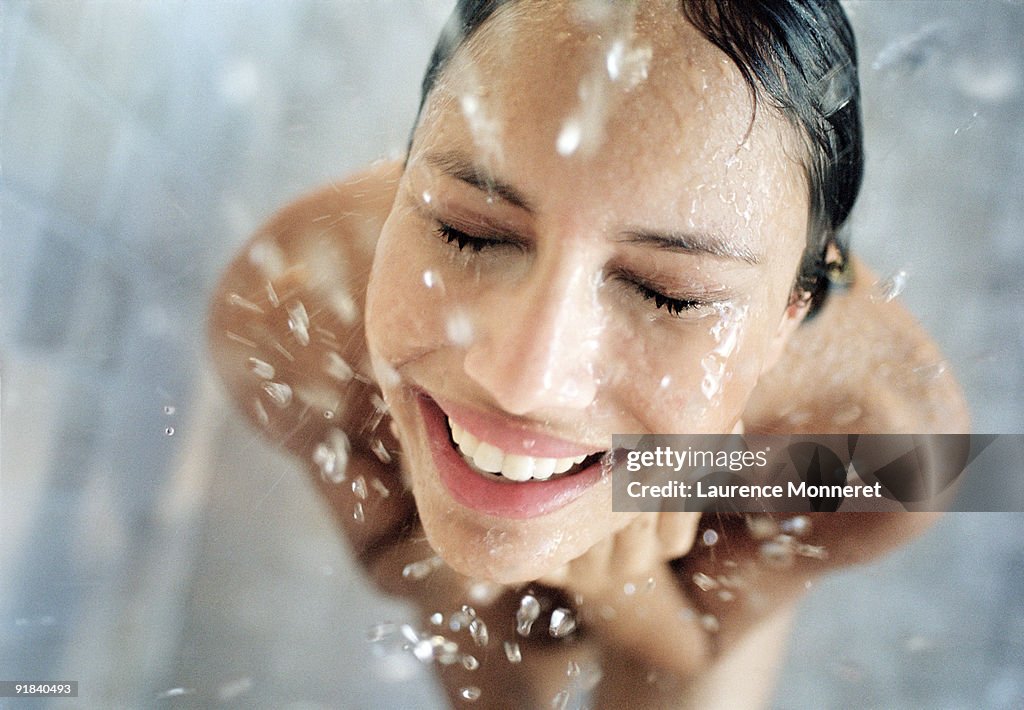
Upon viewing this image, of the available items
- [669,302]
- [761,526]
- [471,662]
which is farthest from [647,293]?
[471,662]

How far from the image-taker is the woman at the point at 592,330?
45 centimetres

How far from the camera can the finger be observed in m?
0.63

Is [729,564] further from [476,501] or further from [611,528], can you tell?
[476,501]

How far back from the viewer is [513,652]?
2.19 feet

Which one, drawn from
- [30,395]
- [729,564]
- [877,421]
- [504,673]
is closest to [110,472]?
[30,395]

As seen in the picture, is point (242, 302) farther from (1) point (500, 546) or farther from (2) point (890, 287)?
(2) point (890, 287)

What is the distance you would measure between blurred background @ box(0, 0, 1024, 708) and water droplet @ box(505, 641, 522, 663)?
0.25ft

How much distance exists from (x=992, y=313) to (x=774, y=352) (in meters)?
0.22

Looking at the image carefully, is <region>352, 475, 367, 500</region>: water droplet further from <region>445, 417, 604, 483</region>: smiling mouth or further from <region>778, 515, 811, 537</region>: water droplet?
<region>778, 515, 811, 537</region>: water droplet

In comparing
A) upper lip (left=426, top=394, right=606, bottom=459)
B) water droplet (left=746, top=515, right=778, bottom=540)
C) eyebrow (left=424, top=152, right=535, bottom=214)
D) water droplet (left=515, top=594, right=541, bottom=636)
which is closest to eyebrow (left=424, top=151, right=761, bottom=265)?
eyebrow (left=424, top=152, right=535, bottom=214)

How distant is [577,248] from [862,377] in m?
0.31

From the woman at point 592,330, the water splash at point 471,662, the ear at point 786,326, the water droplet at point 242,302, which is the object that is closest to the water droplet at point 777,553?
the woman at point 592,330

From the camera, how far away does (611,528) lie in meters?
0.60

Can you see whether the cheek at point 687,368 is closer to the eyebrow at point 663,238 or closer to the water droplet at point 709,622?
the eyebrow at point 663,238
